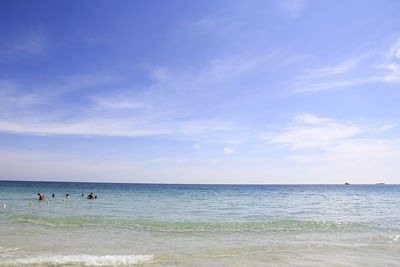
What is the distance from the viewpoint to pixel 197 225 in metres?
14.9

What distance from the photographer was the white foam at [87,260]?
762cm

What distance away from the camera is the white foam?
25.0 ft

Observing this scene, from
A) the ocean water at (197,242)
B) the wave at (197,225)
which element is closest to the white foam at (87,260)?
the ocean water at (197,242)

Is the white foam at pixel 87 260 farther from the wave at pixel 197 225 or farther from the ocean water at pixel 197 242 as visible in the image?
the wave at pixel 197 225

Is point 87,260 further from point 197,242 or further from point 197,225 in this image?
point 197,225

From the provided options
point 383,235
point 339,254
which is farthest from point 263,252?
point 383,235

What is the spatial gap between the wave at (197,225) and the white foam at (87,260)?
5158 mm

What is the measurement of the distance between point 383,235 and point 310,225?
12.3 ft

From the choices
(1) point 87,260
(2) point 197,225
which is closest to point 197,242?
(2) point 197,225

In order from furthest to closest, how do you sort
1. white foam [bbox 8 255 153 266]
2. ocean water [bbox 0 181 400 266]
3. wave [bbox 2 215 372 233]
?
wave [bbox 2 215 372 233], ocean water [bbox 0 181 400 266], white foam [bbox 8 255 153 266]

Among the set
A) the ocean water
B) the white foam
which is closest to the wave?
the ocean water

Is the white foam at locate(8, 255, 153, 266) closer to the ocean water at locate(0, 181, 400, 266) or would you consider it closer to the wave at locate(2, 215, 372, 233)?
the ocean water at locate(0, 181, 400, 266)

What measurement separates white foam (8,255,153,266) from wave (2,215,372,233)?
5158mm

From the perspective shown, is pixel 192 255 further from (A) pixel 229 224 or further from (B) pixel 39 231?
(B) pixel 39 231
